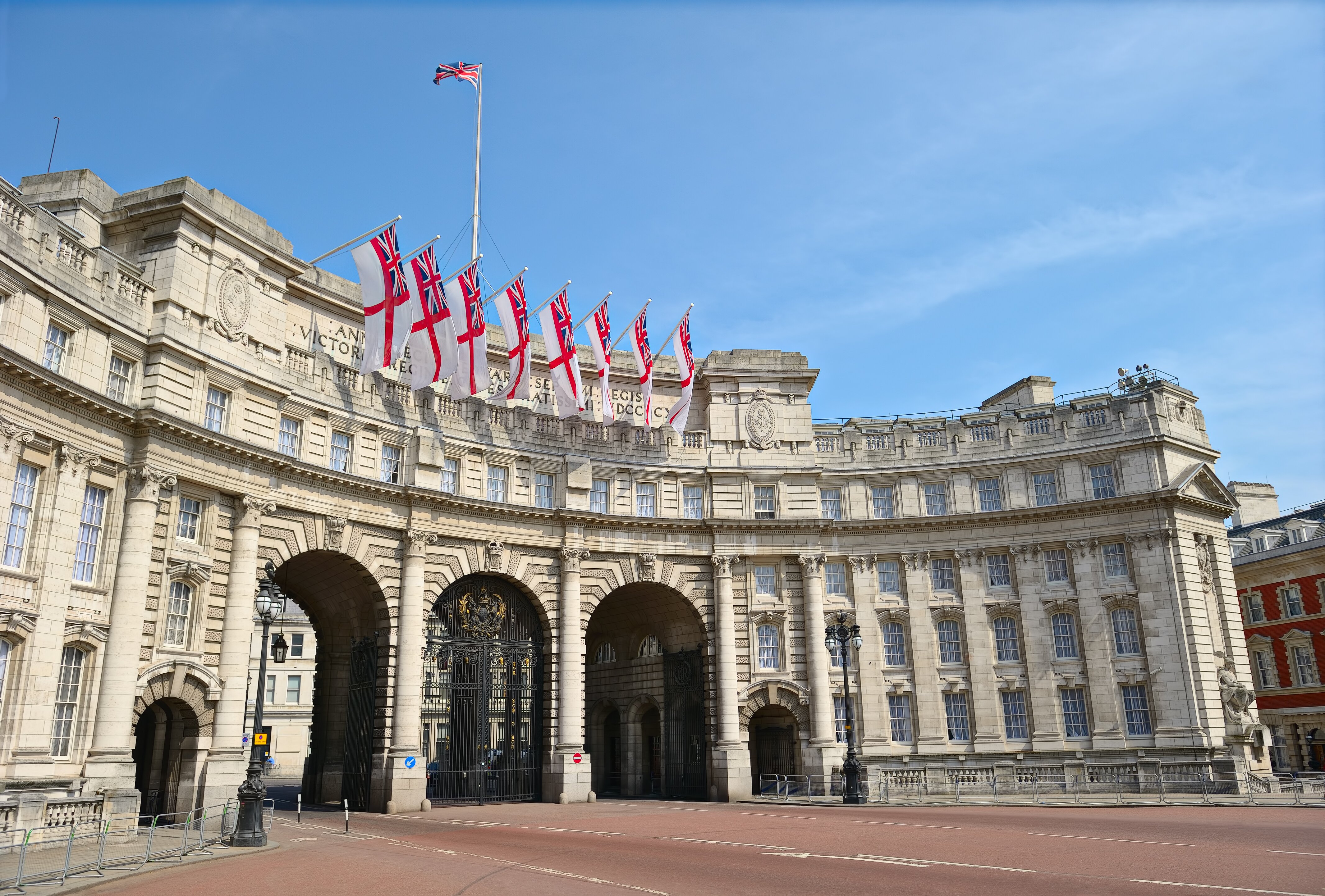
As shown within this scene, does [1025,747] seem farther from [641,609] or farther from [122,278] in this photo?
[122,278]

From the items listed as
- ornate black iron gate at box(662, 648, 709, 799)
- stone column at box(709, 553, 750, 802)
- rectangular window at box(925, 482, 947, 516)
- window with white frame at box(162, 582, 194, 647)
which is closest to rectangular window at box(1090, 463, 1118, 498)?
rectangular window at box(925, 482, 947, 516)

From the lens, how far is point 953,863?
17266 millimetres

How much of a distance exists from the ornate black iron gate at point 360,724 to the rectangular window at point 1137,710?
3305cm

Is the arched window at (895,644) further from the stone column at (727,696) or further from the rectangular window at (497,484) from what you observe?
the rectangular window at (497,484)

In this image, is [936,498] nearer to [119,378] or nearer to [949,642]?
[949,642]

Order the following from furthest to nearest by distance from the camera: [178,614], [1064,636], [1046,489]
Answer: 1. [1046,489]
2. [1064,636]
3. [178,614]

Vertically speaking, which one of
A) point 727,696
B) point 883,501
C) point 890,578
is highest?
point 883,501

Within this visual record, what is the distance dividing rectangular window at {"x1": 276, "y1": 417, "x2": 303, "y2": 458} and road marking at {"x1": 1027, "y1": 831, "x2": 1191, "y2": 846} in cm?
2832

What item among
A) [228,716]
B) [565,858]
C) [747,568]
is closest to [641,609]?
[747,568]

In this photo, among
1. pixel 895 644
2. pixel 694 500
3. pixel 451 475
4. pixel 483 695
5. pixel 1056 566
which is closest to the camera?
pixel 483 695

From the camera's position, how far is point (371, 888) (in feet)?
53.6

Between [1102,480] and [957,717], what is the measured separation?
13413mm

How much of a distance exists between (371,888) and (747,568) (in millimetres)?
31771

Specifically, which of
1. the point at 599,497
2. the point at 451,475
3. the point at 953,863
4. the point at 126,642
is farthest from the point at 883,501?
the point at 126,642
